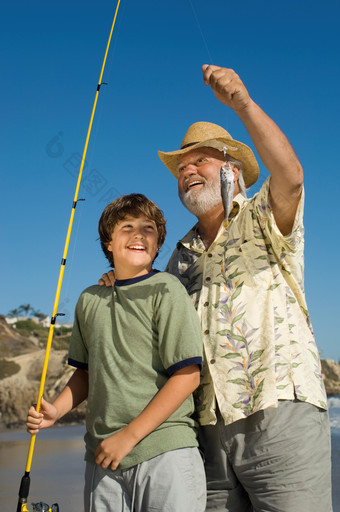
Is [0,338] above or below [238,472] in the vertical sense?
above

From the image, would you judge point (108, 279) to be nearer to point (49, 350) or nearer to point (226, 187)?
point (49, 350)

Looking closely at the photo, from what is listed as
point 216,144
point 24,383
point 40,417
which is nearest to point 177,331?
point 40,417

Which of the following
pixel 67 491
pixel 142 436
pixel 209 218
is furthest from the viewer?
pixel 67 491

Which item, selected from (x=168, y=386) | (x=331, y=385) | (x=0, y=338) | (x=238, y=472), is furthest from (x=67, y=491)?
(x=331, y=385)

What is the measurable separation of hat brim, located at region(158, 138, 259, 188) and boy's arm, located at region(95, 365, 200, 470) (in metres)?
1.46

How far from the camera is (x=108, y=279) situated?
9.52ft

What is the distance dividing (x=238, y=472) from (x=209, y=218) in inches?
56.9

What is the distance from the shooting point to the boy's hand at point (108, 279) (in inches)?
113

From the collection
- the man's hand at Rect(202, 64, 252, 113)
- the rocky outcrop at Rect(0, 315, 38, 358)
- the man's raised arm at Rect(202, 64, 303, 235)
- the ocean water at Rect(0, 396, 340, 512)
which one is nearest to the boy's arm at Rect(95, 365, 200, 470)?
the man's raised arm at Rect(202, 64, 303, 235)

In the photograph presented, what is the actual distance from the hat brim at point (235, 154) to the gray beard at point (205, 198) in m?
0.23

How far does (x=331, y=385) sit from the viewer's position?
23.4 metres

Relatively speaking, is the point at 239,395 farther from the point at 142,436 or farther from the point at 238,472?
the point at 142,436

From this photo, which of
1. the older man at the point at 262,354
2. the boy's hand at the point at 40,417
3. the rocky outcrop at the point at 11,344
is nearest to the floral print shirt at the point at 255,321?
the older man at the point at 262,354

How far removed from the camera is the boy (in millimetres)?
2295
